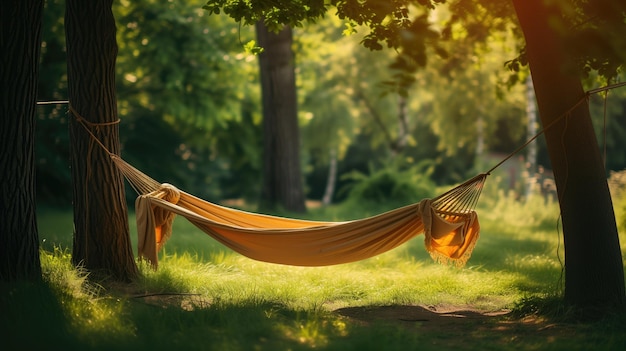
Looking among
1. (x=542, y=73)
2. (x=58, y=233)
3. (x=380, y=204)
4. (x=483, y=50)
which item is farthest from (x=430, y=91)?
(x=542, y=73)

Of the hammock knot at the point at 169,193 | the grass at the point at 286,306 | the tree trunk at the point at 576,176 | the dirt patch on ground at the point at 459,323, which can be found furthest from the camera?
the hammock knot at the point at 169,193

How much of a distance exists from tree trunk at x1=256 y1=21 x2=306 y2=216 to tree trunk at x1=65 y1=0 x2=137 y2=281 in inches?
197

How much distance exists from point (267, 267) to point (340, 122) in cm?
1534

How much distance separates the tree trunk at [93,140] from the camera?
459 centimetres

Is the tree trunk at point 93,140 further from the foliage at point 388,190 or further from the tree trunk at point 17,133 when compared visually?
the foliage at point 388,190

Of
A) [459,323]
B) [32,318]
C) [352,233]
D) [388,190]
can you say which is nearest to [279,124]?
[388,190]

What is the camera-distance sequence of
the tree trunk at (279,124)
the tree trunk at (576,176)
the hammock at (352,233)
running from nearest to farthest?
the tree trunk at (576,176)
the hammock at (352,233)
the tree trunk at (279,124)

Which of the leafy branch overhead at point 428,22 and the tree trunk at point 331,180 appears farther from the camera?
the tree trunk at point 331,180

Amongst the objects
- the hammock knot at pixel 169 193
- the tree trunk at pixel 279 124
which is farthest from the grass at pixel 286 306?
the tree trunk at pixel 279 124

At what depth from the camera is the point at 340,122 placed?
21.0 meters

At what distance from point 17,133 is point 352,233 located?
1.97 meters

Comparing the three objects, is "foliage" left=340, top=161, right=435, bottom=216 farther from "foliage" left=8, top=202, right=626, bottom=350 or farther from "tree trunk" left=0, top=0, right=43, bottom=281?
"tree trunk" left=0, top=0, right=43, bottom=281

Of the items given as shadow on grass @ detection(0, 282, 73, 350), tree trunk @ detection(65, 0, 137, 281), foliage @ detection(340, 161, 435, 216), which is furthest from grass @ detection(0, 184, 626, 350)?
foliage @ detection(340, 161, 435, 216)

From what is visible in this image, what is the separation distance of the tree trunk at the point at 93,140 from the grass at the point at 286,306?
20cm
